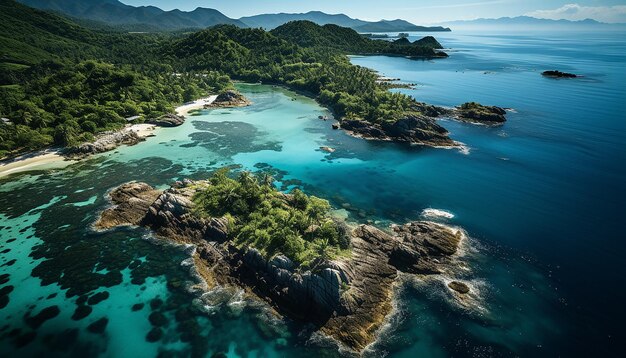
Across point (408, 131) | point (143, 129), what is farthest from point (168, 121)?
point (408, 131)

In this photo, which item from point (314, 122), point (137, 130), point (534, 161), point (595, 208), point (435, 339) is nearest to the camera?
point (435, 339)

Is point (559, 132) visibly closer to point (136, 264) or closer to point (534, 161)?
point (534, 161)

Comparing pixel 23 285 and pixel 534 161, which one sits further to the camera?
pixel 534 161

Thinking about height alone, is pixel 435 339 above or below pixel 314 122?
below

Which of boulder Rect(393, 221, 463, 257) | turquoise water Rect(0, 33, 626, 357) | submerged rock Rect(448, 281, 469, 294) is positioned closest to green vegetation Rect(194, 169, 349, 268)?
turquoise water Rect(0, 33, 626, 357)

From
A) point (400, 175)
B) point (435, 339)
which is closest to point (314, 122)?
point (400, 175)

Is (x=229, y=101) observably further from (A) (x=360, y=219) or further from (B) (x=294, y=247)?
(B) (x=294, y=247)

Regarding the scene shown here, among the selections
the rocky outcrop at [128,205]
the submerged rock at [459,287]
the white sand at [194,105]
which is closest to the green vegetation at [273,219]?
the rocky outcrop at [128,205]
